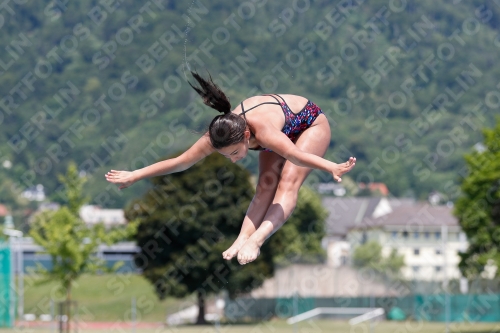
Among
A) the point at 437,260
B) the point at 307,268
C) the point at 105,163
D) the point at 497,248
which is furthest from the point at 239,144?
the point at 105,163

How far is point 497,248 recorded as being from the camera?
37.1 metres

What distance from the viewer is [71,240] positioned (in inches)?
1203

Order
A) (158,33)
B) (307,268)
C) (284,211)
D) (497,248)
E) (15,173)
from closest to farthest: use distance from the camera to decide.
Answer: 1. (284,211)
2. (497,248)
3. (307,268)
4. (15,173)
5. (158,33)

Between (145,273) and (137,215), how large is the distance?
283 cm

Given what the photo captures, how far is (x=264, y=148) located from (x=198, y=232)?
36858mm

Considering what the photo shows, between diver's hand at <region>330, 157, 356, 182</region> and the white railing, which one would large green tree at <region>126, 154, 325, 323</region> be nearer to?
the white railing

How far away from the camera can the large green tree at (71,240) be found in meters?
30.7

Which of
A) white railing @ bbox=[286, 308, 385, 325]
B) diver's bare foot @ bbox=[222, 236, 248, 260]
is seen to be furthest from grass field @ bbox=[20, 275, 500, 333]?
diver's bare foot @ bbox=[222, 236, 248, 260]

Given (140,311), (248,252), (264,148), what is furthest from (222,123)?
(140,311)

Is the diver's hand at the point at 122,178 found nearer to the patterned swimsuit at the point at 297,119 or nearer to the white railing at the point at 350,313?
the patterned swimsuit at the point at 297,119

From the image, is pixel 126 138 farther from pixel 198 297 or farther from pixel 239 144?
pixel 239 144

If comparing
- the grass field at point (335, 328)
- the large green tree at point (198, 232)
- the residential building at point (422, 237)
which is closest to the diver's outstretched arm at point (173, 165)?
the grass field at point (335, 328)

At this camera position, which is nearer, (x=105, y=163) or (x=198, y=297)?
(x=198, y=297)

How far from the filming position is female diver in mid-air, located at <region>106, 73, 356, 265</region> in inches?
276
